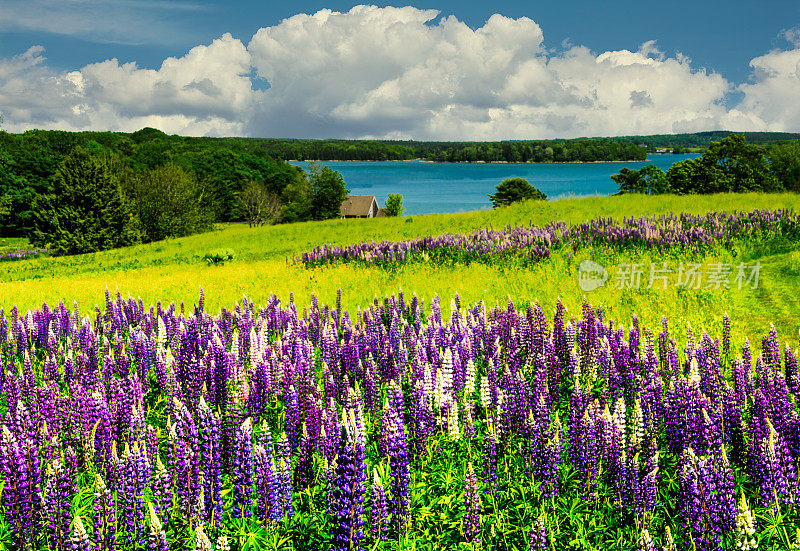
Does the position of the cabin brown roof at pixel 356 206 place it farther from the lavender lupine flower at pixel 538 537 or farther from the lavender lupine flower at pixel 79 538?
the lavender lupine flower at pixel 79 538

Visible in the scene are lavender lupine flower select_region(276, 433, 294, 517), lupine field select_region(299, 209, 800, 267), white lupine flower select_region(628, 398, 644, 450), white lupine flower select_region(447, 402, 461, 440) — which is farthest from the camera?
lupine field select_region(299, 209, 800, 267)

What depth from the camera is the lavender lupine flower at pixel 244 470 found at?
13.5 feet

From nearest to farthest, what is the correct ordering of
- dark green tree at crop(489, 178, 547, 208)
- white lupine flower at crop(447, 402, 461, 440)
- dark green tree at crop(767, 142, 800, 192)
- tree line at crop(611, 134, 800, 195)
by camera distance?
white lupine flower at crop(447, 402, 461, 440) → tree line at crop(611, 134, 800, 195) → dark green tree at crop(767, 142, 800, 192) → dark green tree at crop(489, 178, 547, 208)

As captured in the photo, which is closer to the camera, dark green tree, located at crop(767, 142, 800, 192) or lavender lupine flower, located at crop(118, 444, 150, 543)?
lavender lupine flower, located at crop(118, 444, 150, 543)

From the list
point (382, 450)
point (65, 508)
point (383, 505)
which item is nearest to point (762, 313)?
point (382, 450)

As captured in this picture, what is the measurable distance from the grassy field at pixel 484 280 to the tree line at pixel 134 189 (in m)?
28.2

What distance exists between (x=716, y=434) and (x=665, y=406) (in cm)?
88

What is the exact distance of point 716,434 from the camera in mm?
4906

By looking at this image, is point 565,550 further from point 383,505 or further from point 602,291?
point 602,291

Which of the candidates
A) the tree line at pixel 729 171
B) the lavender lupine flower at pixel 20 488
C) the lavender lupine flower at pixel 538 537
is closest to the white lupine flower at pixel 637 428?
the lavender lupine flower at pixel 538 537

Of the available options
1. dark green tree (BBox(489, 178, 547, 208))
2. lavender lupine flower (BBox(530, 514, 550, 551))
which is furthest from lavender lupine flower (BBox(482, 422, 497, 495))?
dark green tree (BBox(489, 178, 547, 208))

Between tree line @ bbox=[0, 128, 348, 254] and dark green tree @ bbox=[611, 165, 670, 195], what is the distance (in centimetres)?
6038

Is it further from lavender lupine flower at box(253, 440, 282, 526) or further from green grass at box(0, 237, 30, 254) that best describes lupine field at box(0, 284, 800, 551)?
green grass at box(0, 237, 30, 254)

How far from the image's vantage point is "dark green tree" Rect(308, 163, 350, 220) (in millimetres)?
126062
